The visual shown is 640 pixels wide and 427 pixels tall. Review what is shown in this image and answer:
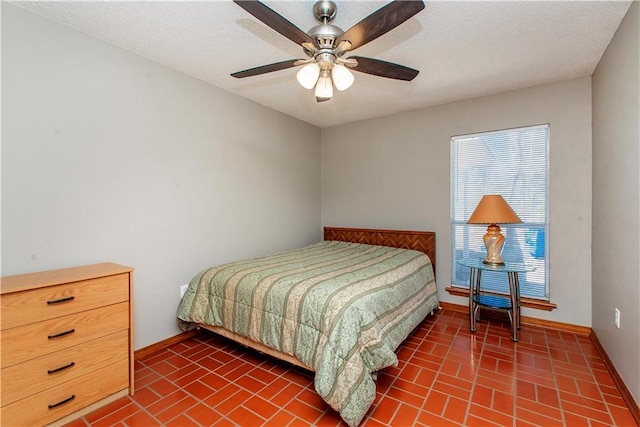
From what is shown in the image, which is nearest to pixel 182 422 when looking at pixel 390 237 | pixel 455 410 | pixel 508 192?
pixel 455 410

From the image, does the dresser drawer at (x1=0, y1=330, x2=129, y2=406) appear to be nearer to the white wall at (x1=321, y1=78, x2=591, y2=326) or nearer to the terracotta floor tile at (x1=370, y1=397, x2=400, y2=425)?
the terracotta floor tile at (x1=370, y1=397, x2=400, y2=425)

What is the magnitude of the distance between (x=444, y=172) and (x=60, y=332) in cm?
374

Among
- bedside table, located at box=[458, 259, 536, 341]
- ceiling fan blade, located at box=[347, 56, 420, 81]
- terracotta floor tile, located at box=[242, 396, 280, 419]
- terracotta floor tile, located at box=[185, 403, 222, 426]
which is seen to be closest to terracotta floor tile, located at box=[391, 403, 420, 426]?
terracotta floor tile, located at box=[242, 396, 280, 419]

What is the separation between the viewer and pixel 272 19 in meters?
1.45

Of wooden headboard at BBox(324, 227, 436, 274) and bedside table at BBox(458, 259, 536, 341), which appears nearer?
bedside table at BBox(458, 259, 536, 341)

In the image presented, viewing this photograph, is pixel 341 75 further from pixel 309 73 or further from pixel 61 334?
pixel 61 334

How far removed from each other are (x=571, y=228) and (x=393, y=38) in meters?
2.52

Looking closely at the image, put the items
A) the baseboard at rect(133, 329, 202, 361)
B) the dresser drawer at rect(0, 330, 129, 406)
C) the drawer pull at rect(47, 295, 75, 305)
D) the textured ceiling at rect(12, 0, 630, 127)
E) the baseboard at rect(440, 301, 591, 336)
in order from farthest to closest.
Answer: the baseboard at rect(440, 301, 591, 336), the baseboard at rect(133, 329, 202, 361), the textured ceiling at rect(12, 0, 630, 127), the drawer pull at rect(47, 295, 75, 305), the dresser drawer at rect(0, 330, 129, 406)

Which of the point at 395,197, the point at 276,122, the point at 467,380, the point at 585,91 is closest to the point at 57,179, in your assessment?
the point at 276,122

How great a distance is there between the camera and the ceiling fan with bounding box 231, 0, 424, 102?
138cm

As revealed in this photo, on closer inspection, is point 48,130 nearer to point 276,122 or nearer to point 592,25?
point 276,122

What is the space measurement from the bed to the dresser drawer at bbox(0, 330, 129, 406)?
2.44 feet

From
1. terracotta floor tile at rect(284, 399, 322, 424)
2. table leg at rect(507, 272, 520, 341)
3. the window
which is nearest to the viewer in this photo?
terracotta floor tile at rect(284, 399, 322, 424)

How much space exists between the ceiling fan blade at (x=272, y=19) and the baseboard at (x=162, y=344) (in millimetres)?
2597
